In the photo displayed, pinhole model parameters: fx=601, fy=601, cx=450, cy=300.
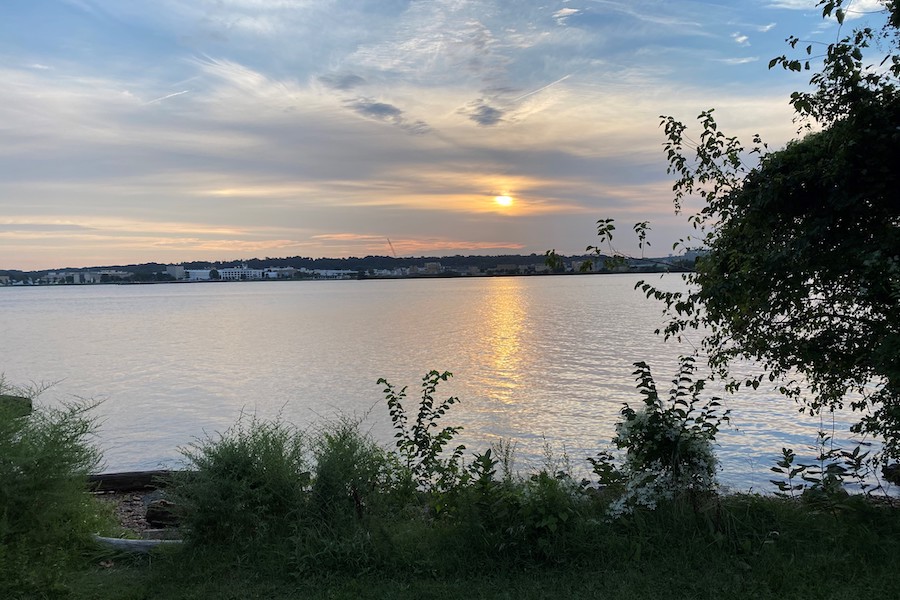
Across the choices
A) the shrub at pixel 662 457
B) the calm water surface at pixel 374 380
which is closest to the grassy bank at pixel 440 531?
the shrub at pixel 662 457

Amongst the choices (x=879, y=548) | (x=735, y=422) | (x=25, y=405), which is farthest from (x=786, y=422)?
(x=25, y=405)

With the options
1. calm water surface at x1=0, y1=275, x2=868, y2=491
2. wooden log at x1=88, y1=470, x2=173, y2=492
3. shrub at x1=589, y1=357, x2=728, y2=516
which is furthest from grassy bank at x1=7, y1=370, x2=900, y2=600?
wooden log at x1=88, y1=470, x2=173, y2=492

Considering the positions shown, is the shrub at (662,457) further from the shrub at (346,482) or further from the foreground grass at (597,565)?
the shrub at (346,482)

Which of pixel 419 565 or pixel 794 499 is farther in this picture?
pixel 794 499

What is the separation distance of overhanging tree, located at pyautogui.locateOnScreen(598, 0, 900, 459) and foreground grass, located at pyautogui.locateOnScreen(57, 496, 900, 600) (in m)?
1.36

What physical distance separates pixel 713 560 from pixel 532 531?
154 centimetres

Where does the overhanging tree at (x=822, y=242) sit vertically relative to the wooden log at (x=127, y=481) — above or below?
above

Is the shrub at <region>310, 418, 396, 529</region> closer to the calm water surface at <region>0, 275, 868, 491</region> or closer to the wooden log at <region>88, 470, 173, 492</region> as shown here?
the calm water surface at <region>0, 275, 868, 491</region>

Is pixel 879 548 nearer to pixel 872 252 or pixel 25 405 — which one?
pixel 872 252

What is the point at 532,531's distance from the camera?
17.4 ft

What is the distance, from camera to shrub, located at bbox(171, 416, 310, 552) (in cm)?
568

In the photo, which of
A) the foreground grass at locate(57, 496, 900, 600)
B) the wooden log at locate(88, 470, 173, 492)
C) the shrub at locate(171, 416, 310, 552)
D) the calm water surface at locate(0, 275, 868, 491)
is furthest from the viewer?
the calm water surface at locate(0, 275, 868, 491)

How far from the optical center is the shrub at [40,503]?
16.1 feet

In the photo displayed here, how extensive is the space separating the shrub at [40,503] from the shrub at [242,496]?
899mm
